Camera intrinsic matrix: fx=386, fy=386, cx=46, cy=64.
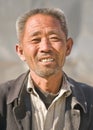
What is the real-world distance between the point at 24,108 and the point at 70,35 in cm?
298

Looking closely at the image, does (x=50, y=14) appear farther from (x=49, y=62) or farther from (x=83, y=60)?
(x=83, y=60)

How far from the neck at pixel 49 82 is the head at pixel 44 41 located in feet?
0.13

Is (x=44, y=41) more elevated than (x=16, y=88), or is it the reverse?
(x=44, y=41)

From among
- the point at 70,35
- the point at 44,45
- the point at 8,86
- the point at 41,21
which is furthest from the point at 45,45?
the point at 70,35

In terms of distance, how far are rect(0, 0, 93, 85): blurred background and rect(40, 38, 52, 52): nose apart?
280cm

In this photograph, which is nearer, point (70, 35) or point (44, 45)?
point (44, 45)

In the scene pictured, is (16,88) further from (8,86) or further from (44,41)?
(44,41)

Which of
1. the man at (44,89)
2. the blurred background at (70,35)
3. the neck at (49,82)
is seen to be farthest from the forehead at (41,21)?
the blurred background at (70,35)

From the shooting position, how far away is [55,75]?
5.40 feet

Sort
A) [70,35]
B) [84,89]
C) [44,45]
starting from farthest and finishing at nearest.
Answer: [70,35], [84,89], [44,45]

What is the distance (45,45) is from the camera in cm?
159

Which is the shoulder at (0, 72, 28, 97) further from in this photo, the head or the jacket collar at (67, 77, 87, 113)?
the jacket collar at (67, 77, 87, 113)

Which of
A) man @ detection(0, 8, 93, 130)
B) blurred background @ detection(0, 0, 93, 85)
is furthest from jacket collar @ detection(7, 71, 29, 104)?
blurred background @ detection(0, 0, 93, 85)

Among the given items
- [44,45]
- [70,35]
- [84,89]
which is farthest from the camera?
[70,35]
